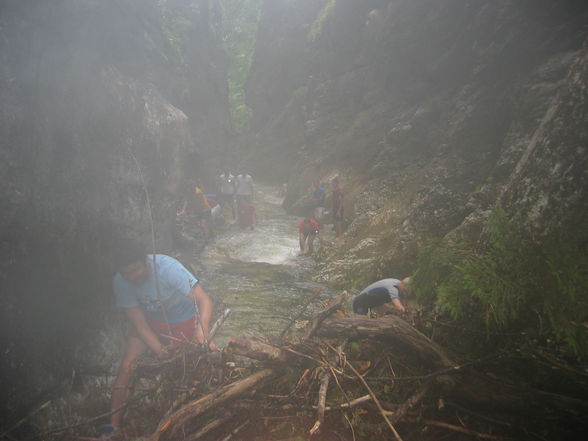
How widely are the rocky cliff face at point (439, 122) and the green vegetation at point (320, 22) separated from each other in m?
0.45

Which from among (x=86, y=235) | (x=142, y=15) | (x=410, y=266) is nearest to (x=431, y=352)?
(x=410, y=266)

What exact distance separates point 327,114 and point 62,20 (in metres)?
15.4

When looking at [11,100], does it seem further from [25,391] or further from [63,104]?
[25,391]

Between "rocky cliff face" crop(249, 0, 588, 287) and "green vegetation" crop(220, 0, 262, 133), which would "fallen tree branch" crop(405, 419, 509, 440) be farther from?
"green vegetation" crop(220, 0, 262, 133)

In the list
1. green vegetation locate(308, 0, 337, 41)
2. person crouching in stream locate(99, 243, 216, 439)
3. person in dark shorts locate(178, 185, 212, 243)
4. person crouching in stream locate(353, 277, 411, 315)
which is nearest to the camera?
person crouching in stream locate(99, 243, 216, 439)

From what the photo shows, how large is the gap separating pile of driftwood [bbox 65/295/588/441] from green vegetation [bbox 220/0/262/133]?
2591 centimetres

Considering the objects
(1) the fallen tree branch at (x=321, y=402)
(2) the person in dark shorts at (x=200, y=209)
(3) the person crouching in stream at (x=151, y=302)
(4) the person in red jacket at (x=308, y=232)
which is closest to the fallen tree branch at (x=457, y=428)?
(1) the fallen tree branch at (x=321, y=402)

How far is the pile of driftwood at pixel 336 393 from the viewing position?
Result: 219 centimetres

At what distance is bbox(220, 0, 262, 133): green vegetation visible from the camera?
2692 centimetres

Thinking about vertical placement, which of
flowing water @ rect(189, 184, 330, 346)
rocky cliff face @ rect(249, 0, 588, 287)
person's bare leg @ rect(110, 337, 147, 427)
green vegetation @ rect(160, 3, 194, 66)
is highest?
green vegetation @ rect(160, 3, 194, 66)

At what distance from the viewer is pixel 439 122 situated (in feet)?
35.7

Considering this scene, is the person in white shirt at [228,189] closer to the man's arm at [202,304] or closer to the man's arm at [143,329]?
the man's arm at [202,304]

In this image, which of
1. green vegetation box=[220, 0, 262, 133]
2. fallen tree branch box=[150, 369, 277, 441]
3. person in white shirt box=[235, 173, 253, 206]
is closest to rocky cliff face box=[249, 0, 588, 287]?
fallen tree branch box=[150, 369, 277, 441]

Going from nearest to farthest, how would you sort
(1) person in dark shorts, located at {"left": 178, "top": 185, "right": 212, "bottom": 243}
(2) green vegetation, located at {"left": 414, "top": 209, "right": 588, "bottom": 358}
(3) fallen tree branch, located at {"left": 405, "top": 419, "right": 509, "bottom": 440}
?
(3) fallen tree branch, located at {"left": 405, "top": 419, "right": 509, "bottom": 440}
(2) green vegetation, located at {"left": 414, "top": 209, "right": 588, "bottom": 358}
(1) person in dark shorts, located at {"left": 178, "top": 185, "right": 212, "bottom": 243}
